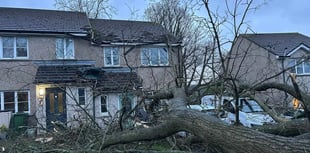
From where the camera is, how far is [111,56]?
722 inches

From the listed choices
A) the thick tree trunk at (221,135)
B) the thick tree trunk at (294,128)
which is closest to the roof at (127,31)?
the thick tree trunk at (294,128)

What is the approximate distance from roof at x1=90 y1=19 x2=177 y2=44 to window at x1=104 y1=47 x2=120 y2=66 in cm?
72

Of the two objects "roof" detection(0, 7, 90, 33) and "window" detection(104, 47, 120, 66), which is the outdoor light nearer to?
"roof" detection(0, 7, 90, 33)

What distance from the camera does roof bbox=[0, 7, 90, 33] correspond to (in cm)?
1625

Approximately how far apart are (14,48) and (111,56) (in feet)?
17.1

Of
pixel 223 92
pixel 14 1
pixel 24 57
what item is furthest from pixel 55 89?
pixel 223 92

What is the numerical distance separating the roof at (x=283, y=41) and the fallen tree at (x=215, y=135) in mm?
18265

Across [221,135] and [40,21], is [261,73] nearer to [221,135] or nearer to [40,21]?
[40,21]

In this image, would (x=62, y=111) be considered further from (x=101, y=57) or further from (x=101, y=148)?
(x=101, y=148)

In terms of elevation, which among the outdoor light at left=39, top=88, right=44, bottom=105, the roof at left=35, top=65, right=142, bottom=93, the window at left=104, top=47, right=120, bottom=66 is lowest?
the outdoor light at left=39, top=88, right=44, bottom=105

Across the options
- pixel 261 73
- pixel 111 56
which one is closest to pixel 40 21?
pixel 111 56

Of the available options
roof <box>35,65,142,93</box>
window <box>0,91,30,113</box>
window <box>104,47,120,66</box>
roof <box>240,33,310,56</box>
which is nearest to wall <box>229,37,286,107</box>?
roof <box>240,33,310,56</box>

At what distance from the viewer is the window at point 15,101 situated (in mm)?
15281

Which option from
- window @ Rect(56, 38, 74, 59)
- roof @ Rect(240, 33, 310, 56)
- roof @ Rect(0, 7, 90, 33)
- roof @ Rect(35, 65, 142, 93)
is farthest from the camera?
roof @ Rect(240, 33, 310, 56)
